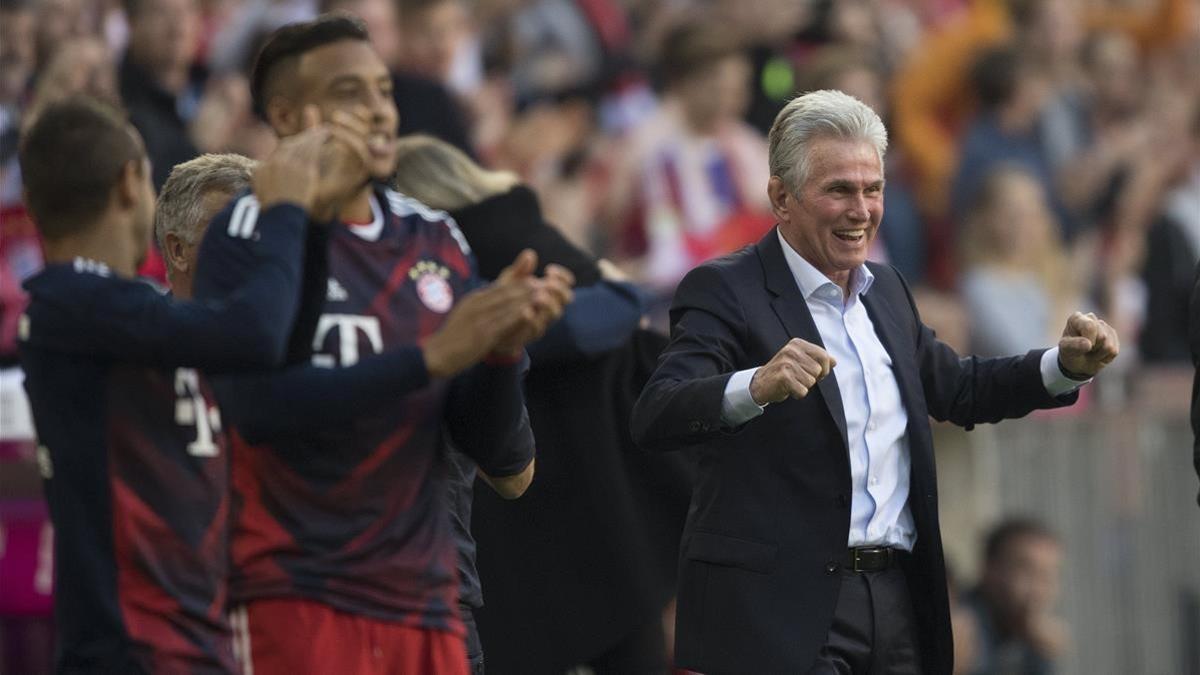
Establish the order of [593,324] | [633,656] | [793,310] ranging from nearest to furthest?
[793,310] < [593,324] < [633,656]

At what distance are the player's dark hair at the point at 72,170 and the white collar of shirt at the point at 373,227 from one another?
1.77 feet

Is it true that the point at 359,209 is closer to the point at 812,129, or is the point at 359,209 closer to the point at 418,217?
→ the point at 418,217

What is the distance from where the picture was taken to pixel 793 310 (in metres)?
5.80

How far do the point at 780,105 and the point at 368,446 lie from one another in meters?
8.78

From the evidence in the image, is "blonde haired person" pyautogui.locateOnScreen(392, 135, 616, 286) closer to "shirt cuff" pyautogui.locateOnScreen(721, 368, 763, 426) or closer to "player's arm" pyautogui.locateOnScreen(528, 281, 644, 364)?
"player's arm" pyautogui.locateOnScreen(528, 281, 644, 364)

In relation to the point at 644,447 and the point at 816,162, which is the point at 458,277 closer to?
the point at 644,447

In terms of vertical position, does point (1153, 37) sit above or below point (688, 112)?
above

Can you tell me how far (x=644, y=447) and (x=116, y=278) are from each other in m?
1.45

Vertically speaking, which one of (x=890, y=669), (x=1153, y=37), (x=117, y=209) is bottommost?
(x=890, y=669)

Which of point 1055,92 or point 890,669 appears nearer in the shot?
point 890,669

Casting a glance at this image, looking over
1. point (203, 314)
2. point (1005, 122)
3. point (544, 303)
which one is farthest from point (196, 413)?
point (1005, 122)

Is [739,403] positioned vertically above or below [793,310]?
below

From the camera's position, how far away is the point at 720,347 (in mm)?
5676

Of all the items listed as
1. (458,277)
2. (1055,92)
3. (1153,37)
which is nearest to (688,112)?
(1055,92)
